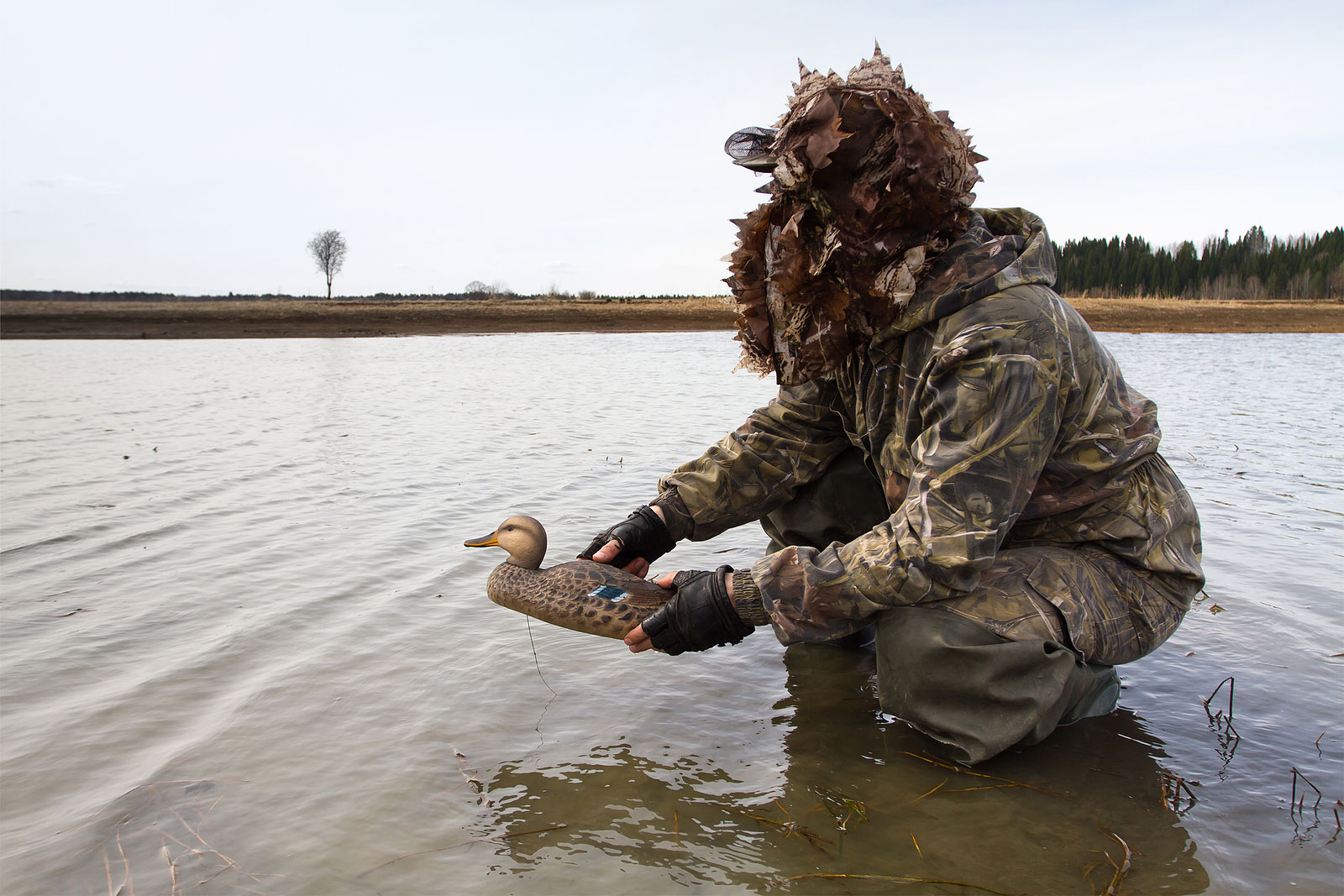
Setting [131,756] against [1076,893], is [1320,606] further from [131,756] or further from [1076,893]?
[131,756]

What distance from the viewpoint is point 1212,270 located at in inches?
2259

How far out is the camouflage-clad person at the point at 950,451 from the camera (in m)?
2.29

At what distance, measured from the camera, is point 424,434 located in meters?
8.68

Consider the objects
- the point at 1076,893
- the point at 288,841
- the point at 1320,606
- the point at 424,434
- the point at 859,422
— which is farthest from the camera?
the point at 424,434

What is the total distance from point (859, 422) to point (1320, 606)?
2.46m

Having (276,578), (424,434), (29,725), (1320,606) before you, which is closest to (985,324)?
(1320,606)

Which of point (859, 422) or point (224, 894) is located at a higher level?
point (859, 422)

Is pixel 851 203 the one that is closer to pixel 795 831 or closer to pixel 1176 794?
pixel 795 831

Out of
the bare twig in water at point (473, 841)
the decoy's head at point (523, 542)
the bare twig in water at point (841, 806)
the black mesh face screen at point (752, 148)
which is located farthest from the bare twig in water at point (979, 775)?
the black mesh face screen at point (752, 148)

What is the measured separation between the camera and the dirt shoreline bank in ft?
93.0

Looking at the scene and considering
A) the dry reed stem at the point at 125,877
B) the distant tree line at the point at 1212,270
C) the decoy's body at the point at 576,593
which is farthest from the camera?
the distant tree line at the point at 1212,270

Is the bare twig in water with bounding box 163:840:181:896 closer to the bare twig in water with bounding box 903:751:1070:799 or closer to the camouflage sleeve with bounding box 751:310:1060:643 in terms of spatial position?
the camouflage sleeve with bounding box 751:310:1060:643

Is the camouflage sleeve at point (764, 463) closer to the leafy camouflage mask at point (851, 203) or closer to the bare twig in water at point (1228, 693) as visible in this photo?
the leafy camouflage mask at point (851, 203)

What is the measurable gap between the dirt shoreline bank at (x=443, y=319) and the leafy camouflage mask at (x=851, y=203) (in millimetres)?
28029
